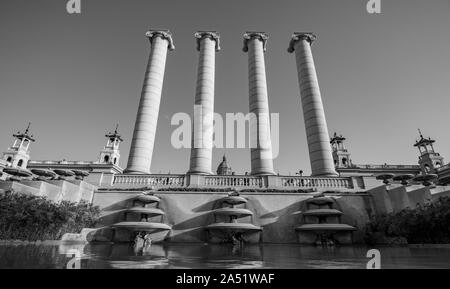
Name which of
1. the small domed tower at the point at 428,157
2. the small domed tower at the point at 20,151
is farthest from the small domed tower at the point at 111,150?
the small domed tower at the point at 428,157

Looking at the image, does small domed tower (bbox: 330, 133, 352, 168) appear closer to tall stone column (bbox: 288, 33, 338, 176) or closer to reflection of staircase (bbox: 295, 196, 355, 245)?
tall stone column (bbox: 288, 33, 338, 176)

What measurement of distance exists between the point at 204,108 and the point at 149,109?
6.44 metres

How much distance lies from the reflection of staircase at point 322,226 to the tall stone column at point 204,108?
10090 millimetres

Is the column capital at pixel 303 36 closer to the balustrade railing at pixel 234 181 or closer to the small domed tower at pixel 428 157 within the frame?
the balustrade railing at pixel 234 181

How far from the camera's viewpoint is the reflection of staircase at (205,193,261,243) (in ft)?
50.3

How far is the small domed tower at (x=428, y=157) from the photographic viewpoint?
62.3 meters

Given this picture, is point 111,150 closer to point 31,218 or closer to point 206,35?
point 206,35

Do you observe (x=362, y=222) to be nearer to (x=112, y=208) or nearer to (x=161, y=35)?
(x=112, y=208)

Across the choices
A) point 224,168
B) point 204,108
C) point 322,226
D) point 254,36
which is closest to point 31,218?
point 204,108

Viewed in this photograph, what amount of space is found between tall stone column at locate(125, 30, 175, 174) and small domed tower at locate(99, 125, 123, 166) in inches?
2106

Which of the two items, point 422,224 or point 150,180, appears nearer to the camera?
point 422,224

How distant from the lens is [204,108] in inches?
998
